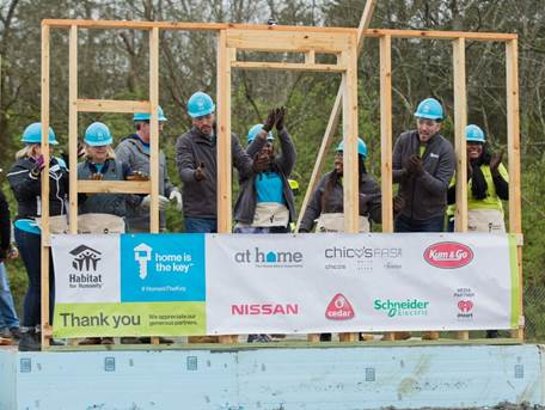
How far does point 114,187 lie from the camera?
995 cm

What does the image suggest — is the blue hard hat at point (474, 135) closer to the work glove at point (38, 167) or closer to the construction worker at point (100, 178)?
the construction worker at point (100, 178)

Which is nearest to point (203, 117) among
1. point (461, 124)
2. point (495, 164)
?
point (461, 124)

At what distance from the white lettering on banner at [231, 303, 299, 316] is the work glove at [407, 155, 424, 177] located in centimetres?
157

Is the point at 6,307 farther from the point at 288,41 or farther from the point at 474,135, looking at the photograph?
the point at 474,135

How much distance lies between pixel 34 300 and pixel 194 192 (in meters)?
1.63

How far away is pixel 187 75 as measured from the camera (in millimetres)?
23203

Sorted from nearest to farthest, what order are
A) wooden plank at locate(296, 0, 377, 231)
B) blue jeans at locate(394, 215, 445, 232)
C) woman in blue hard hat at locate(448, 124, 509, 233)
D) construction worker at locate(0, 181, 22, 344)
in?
wooden plank at locate(296, 0, 377, 231) < blue jeans at locate(394, 215, 445, 232) < woman in blue hard hat at locate(448, 124, 509, 233) < construction worker at locate(0, 181, 22, 344)

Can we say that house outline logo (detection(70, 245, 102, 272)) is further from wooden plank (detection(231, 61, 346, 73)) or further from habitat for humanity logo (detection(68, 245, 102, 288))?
wooden plank (detection(231, 61, 346, 73))

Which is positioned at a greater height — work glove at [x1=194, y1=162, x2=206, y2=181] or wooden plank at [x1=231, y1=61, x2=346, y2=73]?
wooden plank at [x1=231, y1=61, x2=346, y2=73]

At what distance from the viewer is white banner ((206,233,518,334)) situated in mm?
9844

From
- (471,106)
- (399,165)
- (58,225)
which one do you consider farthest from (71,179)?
(471,106)

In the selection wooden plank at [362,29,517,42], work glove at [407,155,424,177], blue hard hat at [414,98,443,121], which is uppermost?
wooden plank at [362,29,517,42]

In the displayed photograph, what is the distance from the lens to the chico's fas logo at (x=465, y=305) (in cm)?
1029

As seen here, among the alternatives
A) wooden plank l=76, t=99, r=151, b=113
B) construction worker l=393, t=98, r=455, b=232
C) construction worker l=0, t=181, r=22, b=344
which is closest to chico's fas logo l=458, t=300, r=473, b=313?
construction worker l=393, t=98, r=455, b=232
